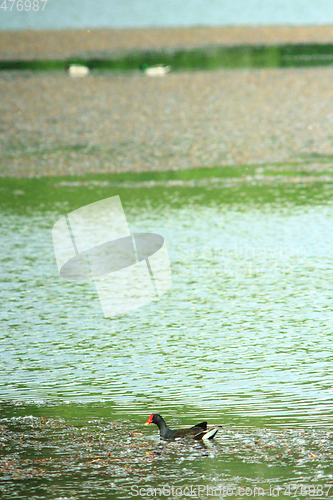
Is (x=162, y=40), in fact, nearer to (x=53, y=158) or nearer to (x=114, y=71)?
(x=114, y=71)

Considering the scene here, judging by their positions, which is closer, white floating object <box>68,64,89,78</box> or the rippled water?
the rippled water

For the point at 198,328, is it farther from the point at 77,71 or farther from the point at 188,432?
the point at 77,71

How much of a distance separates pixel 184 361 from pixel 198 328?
48.4 inches

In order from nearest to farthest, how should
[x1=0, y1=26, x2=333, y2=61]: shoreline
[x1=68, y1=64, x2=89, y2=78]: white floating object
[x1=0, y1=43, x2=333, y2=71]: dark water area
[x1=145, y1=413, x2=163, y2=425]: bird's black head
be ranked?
1. [x1=145, y1=413, x2=163, y2=425]: bird's black head
2. [x1=68, y1=64, x2=89, y2=78]: white floating object
3. [x1=0, y1=43, x2=333, y2=71]: dark water area
4. [x1=0, y1=26, x2=333, y2=61]: shoreline

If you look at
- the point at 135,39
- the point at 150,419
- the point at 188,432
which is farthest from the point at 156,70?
the point at 188,432

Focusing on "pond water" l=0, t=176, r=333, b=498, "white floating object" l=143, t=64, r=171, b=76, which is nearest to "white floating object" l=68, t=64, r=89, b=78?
"white floating object" l=143, t=64, r=171, b=76

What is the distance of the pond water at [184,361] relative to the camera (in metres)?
7.35

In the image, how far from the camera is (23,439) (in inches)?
315

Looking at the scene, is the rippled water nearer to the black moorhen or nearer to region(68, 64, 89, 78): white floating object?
the black moorhen

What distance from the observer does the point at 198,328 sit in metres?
11.2

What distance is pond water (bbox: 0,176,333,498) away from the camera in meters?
7.35

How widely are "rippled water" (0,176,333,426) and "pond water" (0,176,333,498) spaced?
1.0 inches

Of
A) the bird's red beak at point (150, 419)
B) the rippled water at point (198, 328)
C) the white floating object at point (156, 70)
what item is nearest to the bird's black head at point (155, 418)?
the bird's red beak at point (150, 419)

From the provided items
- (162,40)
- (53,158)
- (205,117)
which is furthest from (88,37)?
(53,158)
